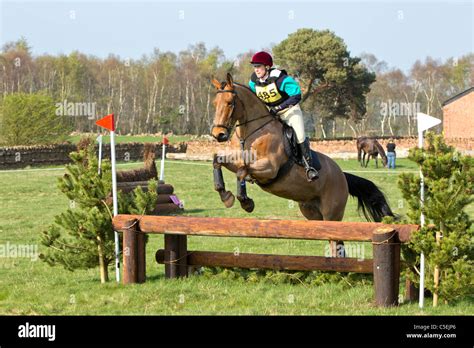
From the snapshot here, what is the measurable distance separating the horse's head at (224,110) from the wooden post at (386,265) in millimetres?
1790

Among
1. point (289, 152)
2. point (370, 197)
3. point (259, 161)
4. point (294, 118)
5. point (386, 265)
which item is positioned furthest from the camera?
point (370, 197)

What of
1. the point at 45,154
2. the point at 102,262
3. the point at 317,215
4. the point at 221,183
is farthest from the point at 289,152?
the point at 45,154

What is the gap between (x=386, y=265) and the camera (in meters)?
Result: 6.84

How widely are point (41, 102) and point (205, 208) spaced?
→ 88.1ft

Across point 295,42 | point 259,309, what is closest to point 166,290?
point 259,309

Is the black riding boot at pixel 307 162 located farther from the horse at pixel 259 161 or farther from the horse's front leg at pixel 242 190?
the horse's front leg at pixel 242 190

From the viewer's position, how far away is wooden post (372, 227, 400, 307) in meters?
6.78

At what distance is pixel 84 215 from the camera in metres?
8.18

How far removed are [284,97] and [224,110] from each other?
0.98 m

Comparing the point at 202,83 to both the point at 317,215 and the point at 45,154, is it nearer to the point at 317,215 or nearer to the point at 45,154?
the point at 45,154

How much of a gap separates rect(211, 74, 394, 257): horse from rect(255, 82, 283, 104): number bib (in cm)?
18

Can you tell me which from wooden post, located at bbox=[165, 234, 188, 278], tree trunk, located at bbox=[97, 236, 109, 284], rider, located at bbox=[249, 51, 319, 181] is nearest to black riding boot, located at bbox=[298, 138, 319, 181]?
rider, located at bbox=[249, 51, 319, 181]

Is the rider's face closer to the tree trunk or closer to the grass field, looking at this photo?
the grass field
